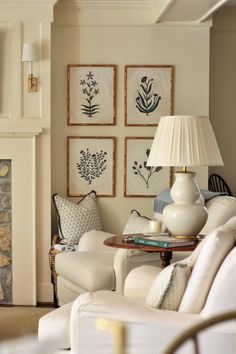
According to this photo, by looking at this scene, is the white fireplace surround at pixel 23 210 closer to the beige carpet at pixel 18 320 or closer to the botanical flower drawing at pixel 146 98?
the beige carpet at pixel 18 320

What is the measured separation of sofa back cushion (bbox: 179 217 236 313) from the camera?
130 inches

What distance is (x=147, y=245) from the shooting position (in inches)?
176

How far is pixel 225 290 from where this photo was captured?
124 inches

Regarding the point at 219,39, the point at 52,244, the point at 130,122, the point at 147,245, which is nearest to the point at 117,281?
the point at 147,245

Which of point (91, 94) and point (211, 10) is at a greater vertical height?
point (211, 10)

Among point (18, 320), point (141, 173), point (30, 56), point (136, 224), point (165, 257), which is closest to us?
point (165, 257)

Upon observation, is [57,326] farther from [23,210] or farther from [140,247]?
[23,210]

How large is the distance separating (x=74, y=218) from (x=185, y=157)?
1828 mm

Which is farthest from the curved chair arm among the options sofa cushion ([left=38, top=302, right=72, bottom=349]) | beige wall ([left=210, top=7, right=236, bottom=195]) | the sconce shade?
beige wall ([left=210, top=7, right=236, bottom=195])

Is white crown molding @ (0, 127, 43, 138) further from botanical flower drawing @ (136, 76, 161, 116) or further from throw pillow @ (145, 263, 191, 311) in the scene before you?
throw pillow @ (145, 263, 191, 311)

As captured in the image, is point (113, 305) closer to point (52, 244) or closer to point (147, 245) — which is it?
point (147, 245)

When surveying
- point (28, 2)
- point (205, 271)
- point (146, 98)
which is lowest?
point (205, 271)

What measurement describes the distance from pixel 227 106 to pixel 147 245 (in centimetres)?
263

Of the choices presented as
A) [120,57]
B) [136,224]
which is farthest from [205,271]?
[120,57]
